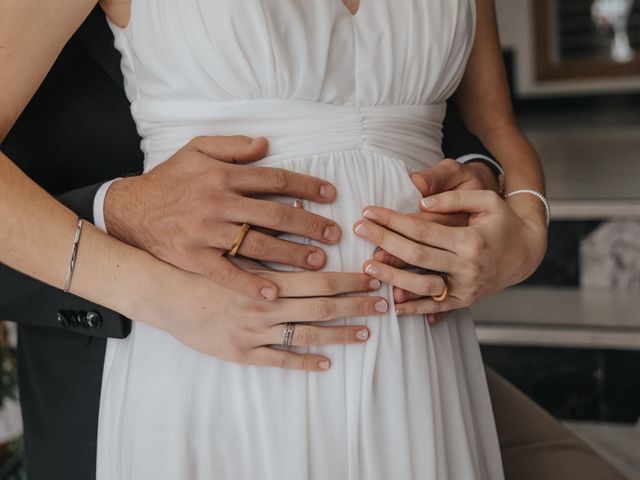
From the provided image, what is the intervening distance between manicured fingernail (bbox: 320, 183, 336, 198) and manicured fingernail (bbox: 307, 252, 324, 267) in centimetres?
8

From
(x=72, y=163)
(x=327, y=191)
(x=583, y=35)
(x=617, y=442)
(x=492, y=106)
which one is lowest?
(x=617, y=442)

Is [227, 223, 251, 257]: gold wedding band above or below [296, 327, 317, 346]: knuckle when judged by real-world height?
above

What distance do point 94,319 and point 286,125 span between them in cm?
37

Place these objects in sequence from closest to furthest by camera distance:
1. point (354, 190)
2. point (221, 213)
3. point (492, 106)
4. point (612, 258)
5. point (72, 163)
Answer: point (221, 213) → point (354, 190) → point (72, 163) → point (492, 106) → point (612, 258)

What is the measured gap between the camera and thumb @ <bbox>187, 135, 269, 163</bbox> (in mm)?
1068

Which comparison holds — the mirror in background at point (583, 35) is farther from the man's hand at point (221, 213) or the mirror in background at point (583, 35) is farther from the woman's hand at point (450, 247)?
the man's hand at point (221, 213)

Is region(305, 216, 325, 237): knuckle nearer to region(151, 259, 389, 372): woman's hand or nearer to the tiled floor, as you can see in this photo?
region(151, 259, 389, 372): woman's hand

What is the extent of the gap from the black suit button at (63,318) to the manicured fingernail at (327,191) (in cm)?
41

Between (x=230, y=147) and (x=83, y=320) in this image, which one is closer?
(x=230, y=147)

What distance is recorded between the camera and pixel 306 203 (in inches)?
43.6

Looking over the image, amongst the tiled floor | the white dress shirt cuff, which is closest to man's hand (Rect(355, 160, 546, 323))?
the white dress shirt cuff

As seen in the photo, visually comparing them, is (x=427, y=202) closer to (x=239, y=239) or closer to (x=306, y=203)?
(x=306, y=203)

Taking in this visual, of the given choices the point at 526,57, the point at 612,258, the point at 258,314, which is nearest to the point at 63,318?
the point at 258,314

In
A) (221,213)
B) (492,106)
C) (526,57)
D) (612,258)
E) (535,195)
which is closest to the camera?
(221,213)
